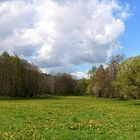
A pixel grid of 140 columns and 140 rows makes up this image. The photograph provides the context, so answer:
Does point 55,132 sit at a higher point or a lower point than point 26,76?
lower

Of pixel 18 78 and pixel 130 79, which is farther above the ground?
pixel 18 78

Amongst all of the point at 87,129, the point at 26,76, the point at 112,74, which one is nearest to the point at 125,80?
the point at 112,74

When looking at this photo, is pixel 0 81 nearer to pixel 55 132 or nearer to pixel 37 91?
pixel 37 91

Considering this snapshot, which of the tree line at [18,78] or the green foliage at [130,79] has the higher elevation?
the tree line at [18,78]

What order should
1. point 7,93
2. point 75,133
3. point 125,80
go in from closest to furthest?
point 75,133 → point 125,80 → point 7,93

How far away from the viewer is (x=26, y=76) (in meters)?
155

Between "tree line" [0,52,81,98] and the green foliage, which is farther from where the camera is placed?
"tree line" [0,52,81,98]

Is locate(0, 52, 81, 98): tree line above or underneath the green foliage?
above

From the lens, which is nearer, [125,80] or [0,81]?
[125,80]

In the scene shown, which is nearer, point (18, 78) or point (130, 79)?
point (130, 79)

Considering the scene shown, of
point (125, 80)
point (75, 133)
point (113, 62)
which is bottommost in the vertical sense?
point (75, 133)

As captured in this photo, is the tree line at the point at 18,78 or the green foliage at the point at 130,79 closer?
the green foliage at the point at 130,79

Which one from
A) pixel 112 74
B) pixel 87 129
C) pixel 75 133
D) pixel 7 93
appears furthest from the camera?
pixel 7 93

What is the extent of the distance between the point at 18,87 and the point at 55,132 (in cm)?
13144
